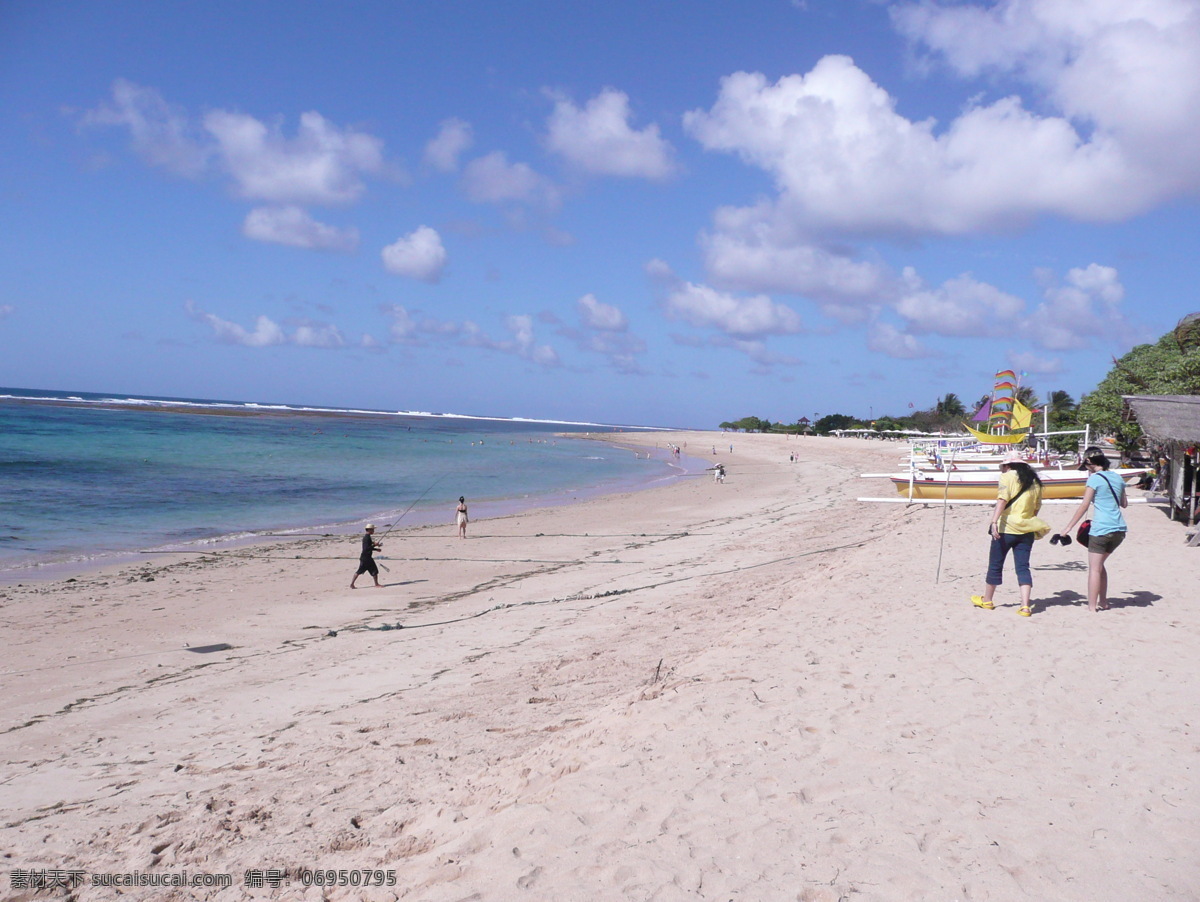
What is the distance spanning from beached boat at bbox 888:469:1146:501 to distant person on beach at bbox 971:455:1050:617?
398 inches

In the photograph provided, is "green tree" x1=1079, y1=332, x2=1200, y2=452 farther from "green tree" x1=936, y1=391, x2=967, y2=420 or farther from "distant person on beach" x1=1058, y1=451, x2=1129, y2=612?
"green tree" x1=936, y1=391, x2=967, y2=420

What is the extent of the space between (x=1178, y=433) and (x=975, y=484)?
7089 mm

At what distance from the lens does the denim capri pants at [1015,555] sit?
6.66 metres

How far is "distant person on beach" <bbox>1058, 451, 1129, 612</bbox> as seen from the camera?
6.59 m

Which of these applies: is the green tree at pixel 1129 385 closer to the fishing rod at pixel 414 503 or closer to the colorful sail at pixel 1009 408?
the colorful sail at pixel 1009 408

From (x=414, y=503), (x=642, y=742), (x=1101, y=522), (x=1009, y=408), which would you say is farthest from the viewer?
(x=414, y=503)

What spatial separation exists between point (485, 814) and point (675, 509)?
18938 millimetres

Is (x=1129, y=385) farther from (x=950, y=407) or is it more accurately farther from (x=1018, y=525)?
(x=950, y=407)

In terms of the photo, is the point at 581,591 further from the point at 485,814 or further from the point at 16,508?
the point at 16,508

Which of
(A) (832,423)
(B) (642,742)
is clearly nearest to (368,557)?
(B) (642,742)

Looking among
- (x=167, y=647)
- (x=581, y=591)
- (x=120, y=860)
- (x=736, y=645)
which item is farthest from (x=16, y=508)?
(x=736, y=645)

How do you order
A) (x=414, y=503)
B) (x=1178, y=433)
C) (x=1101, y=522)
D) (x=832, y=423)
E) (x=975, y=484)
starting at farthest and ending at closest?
(x=832, y=423) → (x=414, y=503) → (x=975, y=484) → (x=1178, y=433) → (x=1101, y=522)

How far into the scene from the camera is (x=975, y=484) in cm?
1717

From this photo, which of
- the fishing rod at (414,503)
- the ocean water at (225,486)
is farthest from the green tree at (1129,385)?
the fishing rod at (414,503)
